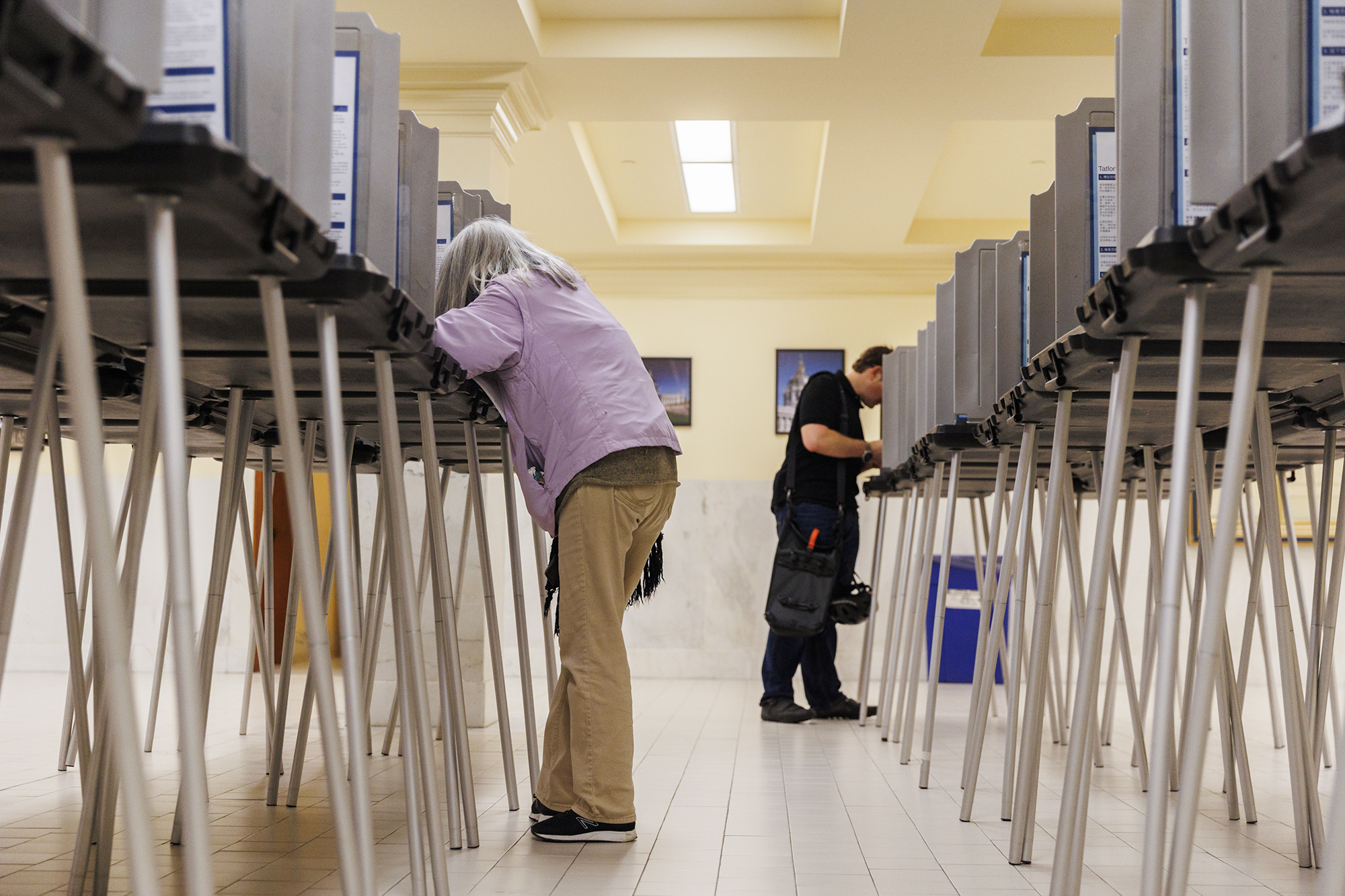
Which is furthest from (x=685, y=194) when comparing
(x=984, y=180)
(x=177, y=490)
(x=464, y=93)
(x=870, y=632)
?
(x=177, y=490)

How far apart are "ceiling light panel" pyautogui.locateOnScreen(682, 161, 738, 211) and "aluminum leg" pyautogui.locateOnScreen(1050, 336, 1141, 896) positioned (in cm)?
514

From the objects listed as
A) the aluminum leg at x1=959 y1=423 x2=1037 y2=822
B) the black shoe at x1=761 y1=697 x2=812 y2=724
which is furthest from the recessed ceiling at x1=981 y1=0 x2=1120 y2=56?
the black shoe at x1=761 y1=697 x2=812 y2=724

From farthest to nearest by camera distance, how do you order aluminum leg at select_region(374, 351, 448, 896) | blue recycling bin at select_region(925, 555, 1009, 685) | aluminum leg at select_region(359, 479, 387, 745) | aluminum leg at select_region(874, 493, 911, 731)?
blue recycling bin at select_region(925, 555, 1009, 685)
aluminum leg at select_region(874, 493, 911, 731)
aluminum leg at select_region(359, 479, 387, 745)
aluminum leg at select_region(374, 351, 448, 896)

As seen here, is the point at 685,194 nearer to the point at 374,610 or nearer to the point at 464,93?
the point at 464,93

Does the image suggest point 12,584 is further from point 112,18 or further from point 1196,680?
point 1196,680

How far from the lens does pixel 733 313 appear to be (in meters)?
7.71

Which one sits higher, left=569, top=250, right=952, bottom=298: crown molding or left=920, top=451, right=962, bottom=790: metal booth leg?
left=569, top=250, right=952, bottom=298: crown molding

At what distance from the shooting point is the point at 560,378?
2.31 meters

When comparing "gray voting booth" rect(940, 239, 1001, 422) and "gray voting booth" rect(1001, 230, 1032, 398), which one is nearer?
"gray voting booth" rect(1001, 230, 1032, 398)

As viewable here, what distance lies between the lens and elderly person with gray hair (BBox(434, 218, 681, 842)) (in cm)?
230

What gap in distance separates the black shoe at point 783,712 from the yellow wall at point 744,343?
3.04m

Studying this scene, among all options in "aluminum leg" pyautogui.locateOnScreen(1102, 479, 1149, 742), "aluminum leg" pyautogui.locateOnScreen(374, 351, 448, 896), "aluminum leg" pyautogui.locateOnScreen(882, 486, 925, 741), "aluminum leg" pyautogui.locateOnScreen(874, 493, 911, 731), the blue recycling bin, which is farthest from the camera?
the blue recycling bin

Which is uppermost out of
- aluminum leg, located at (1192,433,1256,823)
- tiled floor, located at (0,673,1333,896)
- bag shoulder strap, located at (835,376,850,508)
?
bag shoulder strap, located at (835,376,850,508)

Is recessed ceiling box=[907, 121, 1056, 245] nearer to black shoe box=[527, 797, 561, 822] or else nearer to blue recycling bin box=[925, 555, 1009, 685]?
blue recycling bin box=[925, 555, 1009, 685]
